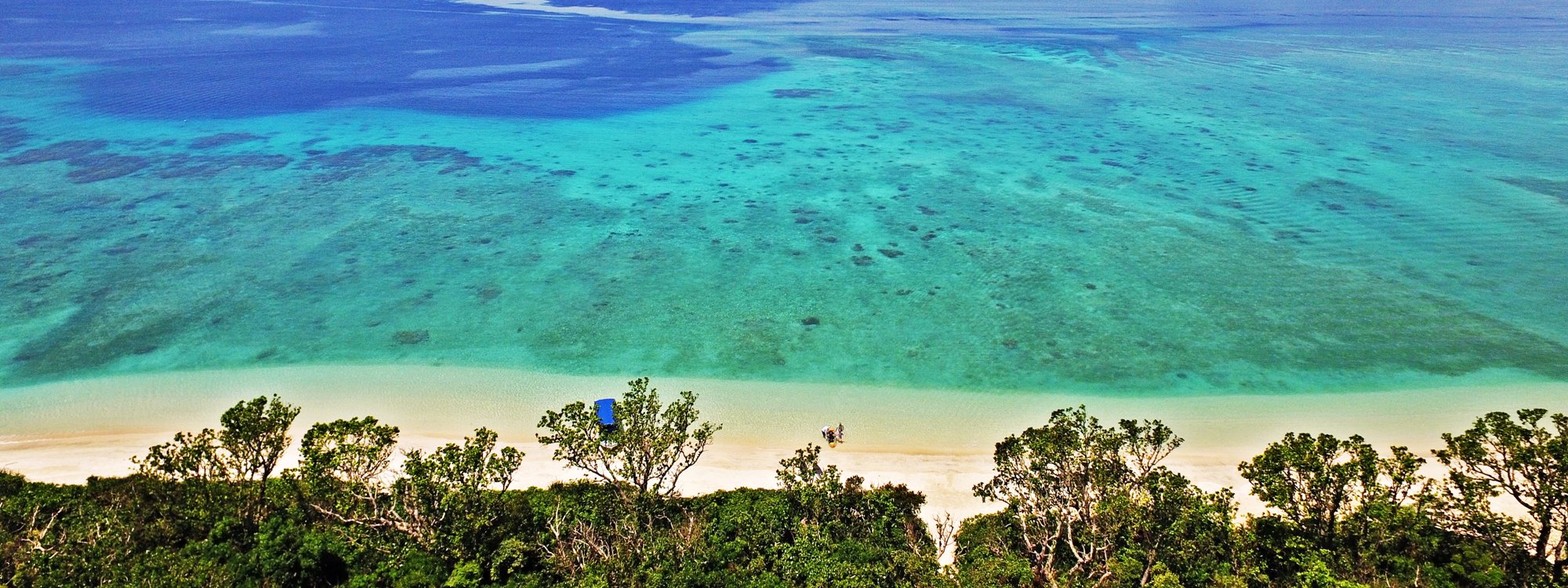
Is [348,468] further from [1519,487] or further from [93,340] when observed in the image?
[1519,487]

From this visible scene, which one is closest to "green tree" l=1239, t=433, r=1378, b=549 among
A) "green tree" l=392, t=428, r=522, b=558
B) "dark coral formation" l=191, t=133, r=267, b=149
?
"green tree" l=392, t=428, r=522, b=558

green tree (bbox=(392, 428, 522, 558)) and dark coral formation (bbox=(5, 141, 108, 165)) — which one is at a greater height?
dark coral formation (bbox=(5, 141, 108, 165))

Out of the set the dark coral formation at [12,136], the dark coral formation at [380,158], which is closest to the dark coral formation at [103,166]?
the dark coral formation at [12,136]

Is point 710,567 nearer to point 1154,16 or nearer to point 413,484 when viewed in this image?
point 413,484

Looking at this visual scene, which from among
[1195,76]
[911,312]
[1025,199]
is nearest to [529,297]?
[911,312]

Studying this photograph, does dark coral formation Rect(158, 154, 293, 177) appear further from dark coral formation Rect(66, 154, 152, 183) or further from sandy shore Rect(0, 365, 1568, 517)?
sandy shore Rect(0, 365, 1568, 517)
